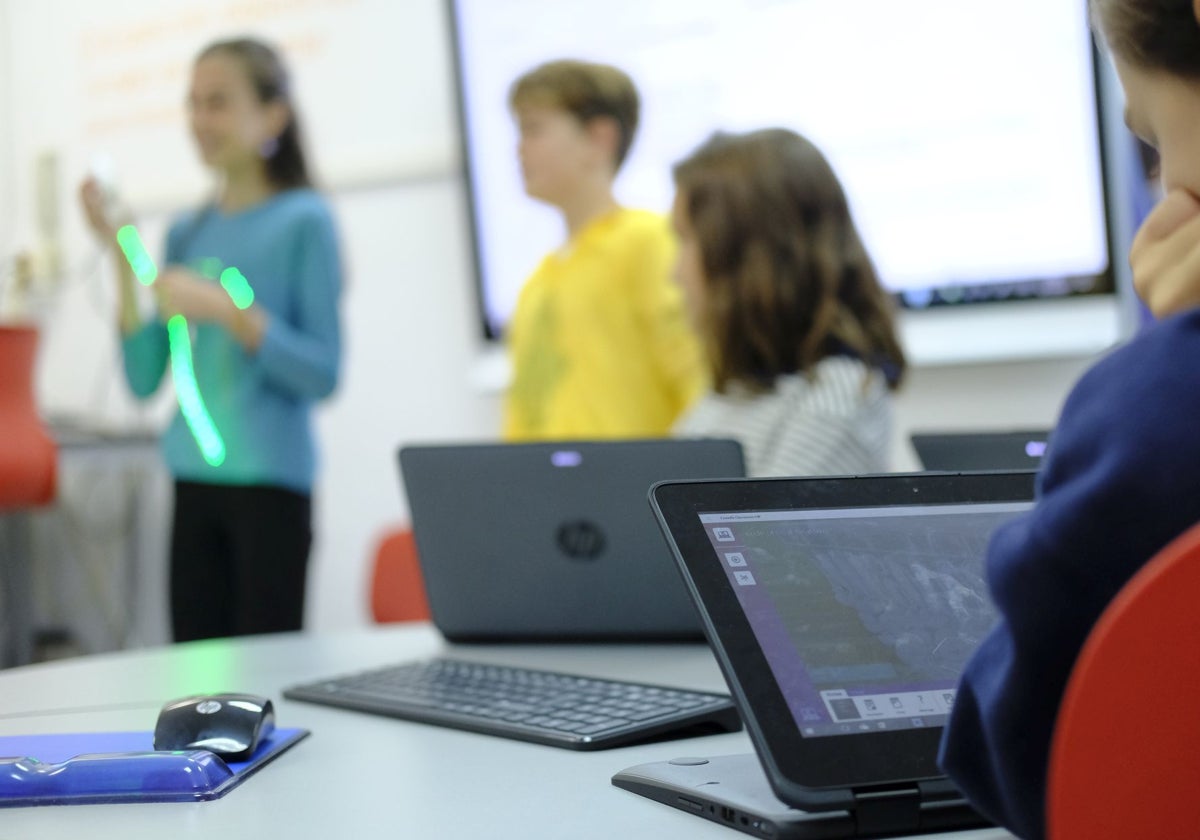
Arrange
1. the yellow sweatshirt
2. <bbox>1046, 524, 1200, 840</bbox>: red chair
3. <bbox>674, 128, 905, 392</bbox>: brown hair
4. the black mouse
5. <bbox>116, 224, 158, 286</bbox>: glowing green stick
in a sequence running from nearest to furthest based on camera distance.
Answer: <bbox>1046, 524, 1200, 840</bbox>: red chair, the black mouse, <bbox>674, 128, 905, 392</bbox>: brown hair, the yellow sweatshirt, <bbox>116, 224, 158, 286</bbox>: glowing green stick

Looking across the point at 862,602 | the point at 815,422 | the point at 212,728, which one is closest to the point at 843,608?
the point at 862,602

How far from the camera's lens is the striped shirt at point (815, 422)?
1.54 meters

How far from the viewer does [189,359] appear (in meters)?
2.36

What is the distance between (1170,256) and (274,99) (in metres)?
2.10

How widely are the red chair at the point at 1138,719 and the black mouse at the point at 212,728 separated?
1.68ft

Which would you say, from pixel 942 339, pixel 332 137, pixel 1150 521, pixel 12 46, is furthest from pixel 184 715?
pixel 12 46

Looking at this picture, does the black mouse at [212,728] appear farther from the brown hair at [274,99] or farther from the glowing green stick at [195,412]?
the brown hair at [274,99]

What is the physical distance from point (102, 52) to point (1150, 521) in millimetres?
3974

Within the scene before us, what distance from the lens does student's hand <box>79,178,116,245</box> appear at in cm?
249

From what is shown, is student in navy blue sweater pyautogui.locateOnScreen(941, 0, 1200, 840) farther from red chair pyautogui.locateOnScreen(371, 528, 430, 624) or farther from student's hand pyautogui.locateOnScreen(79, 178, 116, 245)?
student's hand pyautogui.locateOnScreen(79, 178, 116, 245)

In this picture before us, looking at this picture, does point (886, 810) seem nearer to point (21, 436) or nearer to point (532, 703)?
point (532, 703)

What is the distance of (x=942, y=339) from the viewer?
2.73 m

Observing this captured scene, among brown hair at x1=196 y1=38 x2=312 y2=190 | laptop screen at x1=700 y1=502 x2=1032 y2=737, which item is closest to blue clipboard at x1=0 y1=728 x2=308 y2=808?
laptop screen at x1=700 y1=502 x2=1032 y2=737

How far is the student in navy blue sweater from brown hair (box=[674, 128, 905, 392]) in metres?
1.08
